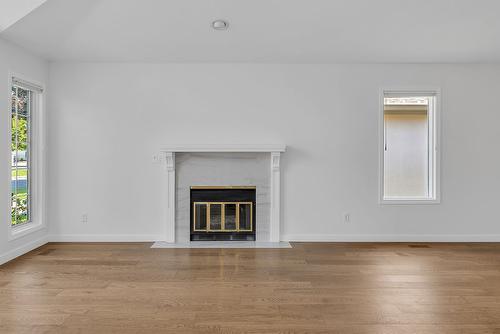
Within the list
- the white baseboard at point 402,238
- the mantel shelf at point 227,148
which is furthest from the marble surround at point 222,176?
the white baseboard at point 402,238

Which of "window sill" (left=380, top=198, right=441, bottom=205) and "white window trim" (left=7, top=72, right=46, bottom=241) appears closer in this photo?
"white window trim" (left=7, top=72, right=46, bottom=241)

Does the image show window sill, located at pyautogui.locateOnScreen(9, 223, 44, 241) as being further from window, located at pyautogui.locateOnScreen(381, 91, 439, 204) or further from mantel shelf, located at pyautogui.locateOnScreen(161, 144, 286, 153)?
window, located at pyautogui.locateOnScreen(381, 91, 439, 204)

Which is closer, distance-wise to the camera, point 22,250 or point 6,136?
point 6,136

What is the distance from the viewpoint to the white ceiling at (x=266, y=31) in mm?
4094

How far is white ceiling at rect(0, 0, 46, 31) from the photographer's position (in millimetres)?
3865

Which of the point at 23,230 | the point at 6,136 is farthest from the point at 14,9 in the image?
the point at 23,230

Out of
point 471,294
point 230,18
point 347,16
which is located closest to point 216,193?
point 230,18

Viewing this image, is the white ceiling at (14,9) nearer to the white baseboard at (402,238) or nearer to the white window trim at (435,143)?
the white baseboard at (402,238)

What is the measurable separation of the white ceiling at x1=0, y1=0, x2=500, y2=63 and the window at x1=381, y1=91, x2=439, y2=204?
670 millimetres

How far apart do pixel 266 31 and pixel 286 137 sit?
1.50 meters

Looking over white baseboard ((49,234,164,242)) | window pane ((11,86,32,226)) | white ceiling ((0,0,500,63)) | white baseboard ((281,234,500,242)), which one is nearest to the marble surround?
white baseboard ((49,234,164,242))

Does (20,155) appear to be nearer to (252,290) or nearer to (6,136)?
(6,136)

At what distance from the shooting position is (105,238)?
5.48 m

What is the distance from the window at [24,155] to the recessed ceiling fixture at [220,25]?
2.36 metres
